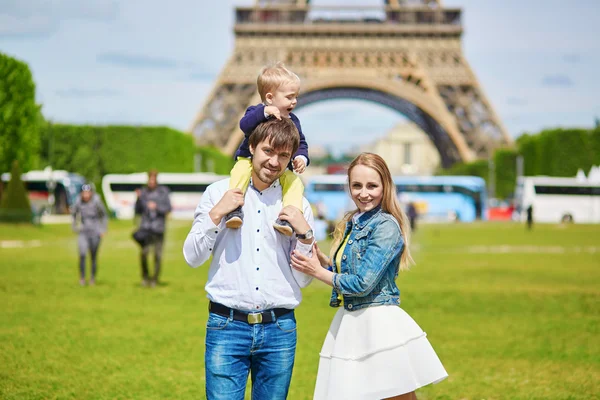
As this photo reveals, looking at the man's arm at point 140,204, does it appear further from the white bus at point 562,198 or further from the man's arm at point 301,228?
the white bus at point 562,198

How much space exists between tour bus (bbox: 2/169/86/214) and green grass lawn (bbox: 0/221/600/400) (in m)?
26.7

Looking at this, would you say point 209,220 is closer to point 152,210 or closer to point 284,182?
point 284,182

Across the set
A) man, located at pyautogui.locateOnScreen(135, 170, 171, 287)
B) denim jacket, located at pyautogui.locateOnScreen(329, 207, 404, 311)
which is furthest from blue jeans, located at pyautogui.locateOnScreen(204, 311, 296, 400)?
man, located at pyautogui.locateOnScreen(135, 170, 171, 287)

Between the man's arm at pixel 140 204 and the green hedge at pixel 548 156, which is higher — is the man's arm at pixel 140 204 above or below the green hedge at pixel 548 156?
below

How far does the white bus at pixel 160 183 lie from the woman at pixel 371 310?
3883 centimetres

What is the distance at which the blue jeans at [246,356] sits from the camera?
2.94 meters

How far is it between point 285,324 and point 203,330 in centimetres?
479

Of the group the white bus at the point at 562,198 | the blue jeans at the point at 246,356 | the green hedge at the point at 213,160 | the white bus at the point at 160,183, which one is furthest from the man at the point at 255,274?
the green hedge at the point at 213,160

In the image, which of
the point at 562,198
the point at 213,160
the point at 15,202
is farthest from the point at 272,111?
the point at 213,160

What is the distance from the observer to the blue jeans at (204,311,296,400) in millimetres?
2938

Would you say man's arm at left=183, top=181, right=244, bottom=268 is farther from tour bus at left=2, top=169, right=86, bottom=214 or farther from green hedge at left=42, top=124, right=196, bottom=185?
green hedge at left=42, top=124, right=196, bottom=185

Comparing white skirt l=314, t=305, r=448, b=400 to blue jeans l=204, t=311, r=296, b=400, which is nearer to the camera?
blue jeans l=204, t=311, r=296, b=400

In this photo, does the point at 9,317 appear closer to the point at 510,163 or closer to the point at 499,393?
the point at 499,393

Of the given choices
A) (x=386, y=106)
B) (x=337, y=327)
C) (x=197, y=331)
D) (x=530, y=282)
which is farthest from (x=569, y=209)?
(x=337, y=327)
